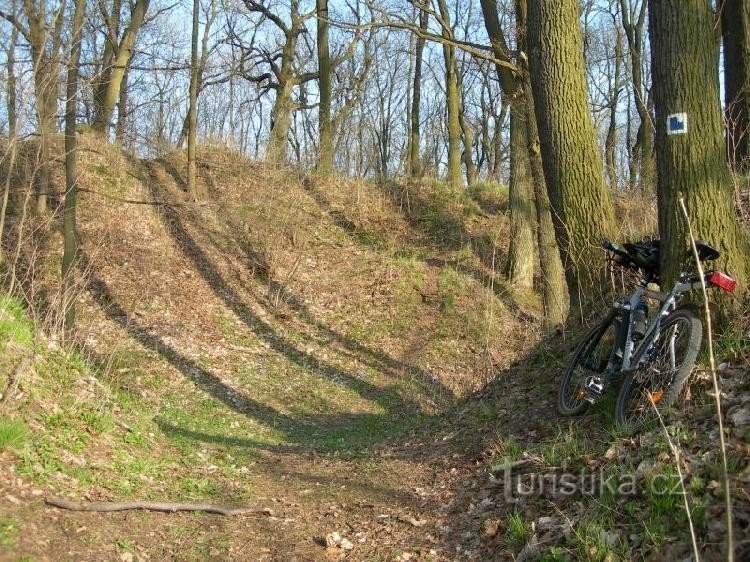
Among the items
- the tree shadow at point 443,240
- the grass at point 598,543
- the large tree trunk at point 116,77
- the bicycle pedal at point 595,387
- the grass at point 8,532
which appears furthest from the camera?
the large tree trunk at point 116,77

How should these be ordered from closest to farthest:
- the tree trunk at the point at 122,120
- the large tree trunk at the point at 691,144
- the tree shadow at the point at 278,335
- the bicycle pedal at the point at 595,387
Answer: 1. the large tree trunk at the point at 691,144
2. the bicycle pedal at the point at 595,387
3. the tree shadow at the point at 278,335
4. the tree trunk at the point at 122,120

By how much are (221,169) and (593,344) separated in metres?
15.0

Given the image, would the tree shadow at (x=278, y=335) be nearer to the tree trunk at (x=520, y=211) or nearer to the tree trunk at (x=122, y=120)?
the tree trunk at (x=122, y=120)

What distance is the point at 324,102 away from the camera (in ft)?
64.6

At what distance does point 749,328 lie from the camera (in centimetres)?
453

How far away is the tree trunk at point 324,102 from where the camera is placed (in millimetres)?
19531

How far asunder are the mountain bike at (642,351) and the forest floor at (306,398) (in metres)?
0.22

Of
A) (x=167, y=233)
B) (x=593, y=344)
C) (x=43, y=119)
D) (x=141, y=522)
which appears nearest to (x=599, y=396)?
(x=593, y=344)

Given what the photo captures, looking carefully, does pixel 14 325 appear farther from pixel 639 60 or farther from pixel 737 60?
pixel 639 60

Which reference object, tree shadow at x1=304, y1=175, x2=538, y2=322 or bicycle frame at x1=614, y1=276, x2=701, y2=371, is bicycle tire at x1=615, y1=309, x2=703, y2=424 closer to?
bicycle frame at x1=614, y1=276, x2=701, y2=371

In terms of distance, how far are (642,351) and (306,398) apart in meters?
6.67

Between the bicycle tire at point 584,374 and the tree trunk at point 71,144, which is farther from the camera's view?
the tree trunk at point 71,144

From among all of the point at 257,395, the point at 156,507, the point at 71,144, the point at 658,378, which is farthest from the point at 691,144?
the point at 71,144

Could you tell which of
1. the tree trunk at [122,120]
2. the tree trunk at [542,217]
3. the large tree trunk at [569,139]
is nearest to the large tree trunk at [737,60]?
the tree trunk at [542,217]
